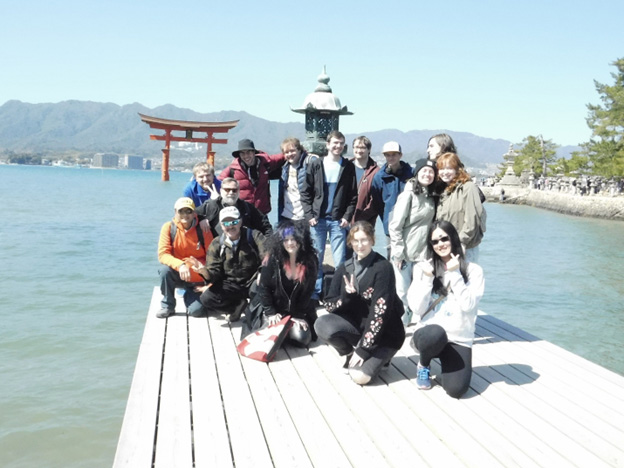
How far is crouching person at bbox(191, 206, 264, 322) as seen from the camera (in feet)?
15.0

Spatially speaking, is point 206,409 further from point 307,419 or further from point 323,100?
point 323,100

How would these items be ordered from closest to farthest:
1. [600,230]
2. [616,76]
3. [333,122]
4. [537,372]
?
[537,372]
[333,122]
[600,230]
[616,76]

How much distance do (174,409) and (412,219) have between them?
2388 millimetres

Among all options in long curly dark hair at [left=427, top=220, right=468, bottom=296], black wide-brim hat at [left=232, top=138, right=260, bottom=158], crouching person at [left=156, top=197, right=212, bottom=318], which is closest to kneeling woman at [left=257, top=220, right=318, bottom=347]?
crouching person at [left=156, top=197, right=212, bottom=318]

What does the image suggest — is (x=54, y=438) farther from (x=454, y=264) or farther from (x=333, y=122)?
(x=333, y=122)

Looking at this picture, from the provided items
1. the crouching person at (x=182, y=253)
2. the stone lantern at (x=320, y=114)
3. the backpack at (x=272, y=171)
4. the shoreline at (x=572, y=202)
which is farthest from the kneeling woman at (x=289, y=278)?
the shoreline at (x=572, y=202)

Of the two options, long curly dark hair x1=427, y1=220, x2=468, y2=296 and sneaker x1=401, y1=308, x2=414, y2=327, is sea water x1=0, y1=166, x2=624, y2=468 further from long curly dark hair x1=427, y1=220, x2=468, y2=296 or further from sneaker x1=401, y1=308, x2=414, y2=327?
sneaker x1=401, y1=308, x2=414, y2=327

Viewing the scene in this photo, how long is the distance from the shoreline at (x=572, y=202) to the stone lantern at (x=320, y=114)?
27.1 meters

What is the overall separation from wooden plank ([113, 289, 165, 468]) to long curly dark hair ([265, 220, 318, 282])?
3.68 ft

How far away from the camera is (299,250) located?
4.19m

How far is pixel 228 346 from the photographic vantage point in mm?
4281

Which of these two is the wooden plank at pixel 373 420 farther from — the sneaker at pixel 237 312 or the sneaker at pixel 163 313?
the sneaker at pixel 163 313

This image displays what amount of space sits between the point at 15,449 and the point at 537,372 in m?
4.03

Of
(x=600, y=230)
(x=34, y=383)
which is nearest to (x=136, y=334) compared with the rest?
→ (x=34, y=383)
